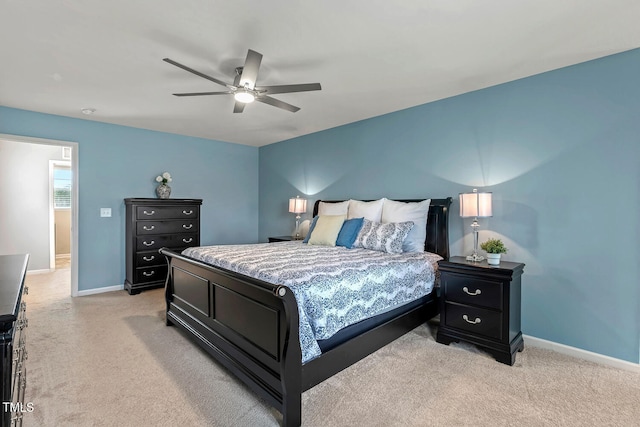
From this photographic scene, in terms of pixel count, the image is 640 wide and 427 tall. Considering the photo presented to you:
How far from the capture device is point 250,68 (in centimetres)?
226

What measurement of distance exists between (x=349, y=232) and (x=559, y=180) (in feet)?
6.71

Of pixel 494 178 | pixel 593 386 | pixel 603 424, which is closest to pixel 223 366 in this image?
pixel 603 424

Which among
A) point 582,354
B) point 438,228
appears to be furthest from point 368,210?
point 582,354

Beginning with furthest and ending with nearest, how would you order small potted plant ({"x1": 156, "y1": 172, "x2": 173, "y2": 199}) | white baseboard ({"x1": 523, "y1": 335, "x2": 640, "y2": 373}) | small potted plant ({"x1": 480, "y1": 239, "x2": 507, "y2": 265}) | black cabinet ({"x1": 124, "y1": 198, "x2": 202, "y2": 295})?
1. small potted plant ({"x1": 156, "y1": 172, "x2": 173, "y2": 199})
2. black cabinet ({"x1": 124, "y1": 198, "x2": 202, "y2": 295})
3. small potted plant ({"x1": 480, "y1": 239, "x2": 507, "y2": 265})
4. white baseboard ({"x1": 523, "y1": 335, "x2": 640, "y2": 373})

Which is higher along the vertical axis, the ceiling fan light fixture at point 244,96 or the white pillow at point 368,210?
the ceiling fan light fixture at point 244,96

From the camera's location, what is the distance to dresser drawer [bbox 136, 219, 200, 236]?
446cm

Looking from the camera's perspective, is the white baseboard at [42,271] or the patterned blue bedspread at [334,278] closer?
the patterned blue bedspread at [334,278]

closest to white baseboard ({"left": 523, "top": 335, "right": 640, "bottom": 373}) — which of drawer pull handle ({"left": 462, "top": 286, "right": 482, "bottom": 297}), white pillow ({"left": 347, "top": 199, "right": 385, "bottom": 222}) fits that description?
drawer pull handle ({"left": 462, "top": 286, "right": 482, "bottom": 297})

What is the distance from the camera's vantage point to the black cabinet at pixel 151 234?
441 centimetres

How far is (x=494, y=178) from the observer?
3.12 m

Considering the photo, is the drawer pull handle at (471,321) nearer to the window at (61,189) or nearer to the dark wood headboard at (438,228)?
the dark wood headboard at (438,228)

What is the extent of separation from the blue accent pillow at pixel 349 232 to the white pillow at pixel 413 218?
343 millimetres

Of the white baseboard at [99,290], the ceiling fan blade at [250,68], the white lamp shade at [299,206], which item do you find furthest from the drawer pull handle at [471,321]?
the white baseboard at [99,290]

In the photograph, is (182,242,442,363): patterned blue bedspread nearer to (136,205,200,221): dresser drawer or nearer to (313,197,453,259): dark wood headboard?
(313,197,453,259): dark wood headboard
